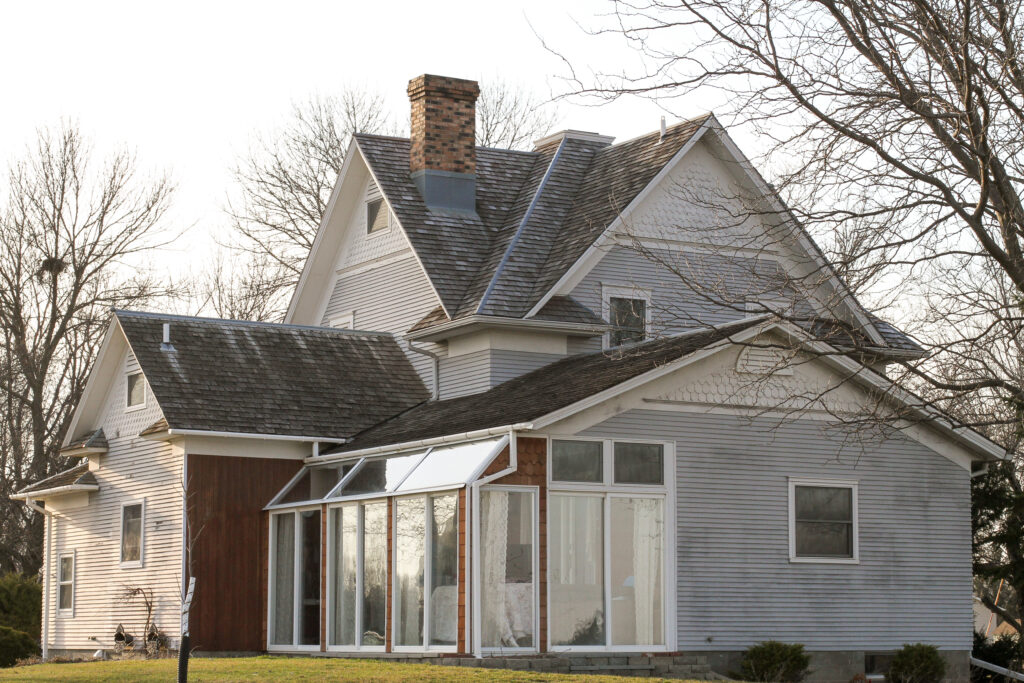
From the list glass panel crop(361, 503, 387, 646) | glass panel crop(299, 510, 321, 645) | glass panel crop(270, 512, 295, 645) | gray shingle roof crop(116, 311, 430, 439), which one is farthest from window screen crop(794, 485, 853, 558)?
glass panel crop(270, 512, 295, 645)

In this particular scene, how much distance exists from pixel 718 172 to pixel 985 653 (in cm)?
920

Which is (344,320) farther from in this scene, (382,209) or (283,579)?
(283,579)

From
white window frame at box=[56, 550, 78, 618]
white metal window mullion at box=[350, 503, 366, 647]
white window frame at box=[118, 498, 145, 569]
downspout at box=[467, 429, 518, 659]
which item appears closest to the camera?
downspout at box=[467, 429, 518, 659]

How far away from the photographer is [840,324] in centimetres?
1573

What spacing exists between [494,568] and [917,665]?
21.2 feet

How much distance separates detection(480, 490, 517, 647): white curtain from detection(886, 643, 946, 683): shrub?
5.87 meters

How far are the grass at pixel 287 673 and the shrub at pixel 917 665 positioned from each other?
18.8 feet

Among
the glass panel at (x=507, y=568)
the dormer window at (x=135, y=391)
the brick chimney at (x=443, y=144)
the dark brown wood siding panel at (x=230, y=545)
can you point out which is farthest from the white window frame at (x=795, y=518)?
the dormer window at (x=135, y=391)

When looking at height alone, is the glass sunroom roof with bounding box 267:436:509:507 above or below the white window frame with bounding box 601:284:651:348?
below

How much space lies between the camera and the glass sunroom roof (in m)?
19.9

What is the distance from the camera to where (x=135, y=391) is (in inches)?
1022

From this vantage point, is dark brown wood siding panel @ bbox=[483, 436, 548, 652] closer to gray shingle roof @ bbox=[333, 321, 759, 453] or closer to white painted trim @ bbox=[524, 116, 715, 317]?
gray shingle roof @ bbox=[333, 321, 759, 453]

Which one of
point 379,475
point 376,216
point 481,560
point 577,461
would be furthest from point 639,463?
point 376,216

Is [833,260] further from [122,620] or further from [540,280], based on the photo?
[122,620]
